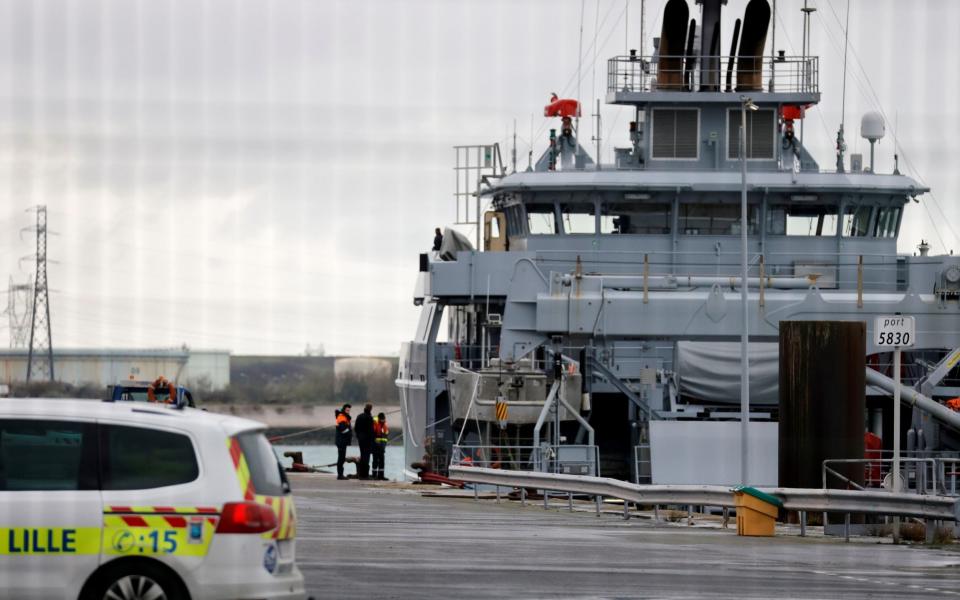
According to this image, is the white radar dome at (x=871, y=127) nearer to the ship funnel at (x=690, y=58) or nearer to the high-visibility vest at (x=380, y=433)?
the ship funnel at (x=690, y=58)

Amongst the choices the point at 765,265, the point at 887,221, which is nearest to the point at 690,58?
the point at 765,265

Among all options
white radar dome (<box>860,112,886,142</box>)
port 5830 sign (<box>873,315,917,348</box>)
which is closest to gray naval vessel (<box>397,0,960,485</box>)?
white radar dome (<box>860,112,886,142</box>)

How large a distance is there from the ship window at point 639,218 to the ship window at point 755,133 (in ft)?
8.73

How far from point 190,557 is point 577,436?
22.3 meters

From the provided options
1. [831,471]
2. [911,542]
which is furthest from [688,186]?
[911,542]

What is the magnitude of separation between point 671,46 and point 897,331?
18.7m

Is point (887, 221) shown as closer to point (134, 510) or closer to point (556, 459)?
point (556, 459)

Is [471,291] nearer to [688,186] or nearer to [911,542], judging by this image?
[688,186]

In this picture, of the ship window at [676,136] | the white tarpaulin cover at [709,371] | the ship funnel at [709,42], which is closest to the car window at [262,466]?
the white tarpaulin cover at [709,371]

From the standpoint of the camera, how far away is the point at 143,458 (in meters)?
10.9

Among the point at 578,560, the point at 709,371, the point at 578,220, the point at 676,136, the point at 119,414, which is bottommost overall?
the point at 578,560

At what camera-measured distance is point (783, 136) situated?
40781 millimetres

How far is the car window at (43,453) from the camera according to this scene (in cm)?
1092

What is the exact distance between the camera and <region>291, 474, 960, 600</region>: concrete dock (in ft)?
46.4
